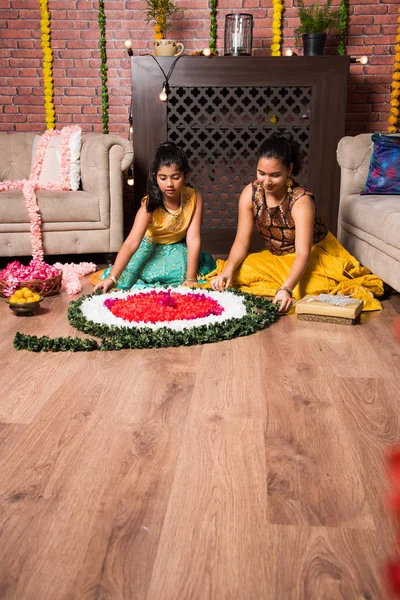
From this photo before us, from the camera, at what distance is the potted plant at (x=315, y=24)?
3945 millimetres

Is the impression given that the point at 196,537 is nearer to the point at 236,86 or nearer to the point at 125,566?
the point at 125,566

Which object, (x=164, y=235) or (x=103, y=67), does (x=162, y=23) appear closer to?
(x=103, y=67)

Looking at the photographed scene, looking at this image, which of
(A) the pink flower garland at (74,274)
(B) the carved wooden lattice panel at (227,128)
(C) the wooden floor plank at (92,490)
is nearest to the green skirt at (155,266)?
(A) the pink flower garland at (74,274)

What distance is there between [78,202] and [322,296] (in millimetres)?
1754

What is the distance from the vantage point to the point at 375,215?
2.87 metres

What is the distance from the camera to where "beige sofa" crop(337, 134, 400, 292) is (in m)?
A: 2.64

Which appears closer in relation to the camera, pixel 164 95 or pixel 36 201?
pixel 36 201

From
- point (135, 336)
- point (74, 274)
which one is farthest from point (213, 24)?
point (135, 336)

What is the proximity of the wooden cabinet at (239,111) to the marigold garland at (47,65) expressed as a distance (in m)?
0.96

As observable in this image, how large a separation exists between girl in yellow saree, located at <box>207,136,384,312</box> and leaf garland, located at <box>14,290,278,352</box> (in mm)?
359

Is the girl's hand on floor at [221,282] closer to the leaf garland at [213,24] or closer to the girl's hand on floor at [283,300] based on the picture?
the girl's hand on floor at [283,300]

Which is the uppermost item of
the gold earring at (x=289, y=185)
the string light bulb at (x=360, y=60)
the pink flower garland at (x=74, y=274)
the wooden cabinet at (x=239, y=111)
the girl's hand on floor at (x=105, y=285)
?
the string light bulb at (x=360, y=60)

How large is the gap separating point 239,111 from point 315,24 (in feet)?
2.63

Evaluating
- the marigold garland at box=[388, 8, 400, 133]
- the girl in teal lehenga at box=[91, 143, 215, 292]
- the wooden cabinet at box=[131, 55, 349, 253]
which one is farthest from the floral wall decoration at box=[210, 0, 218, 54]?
the girl in teal lehenga at box=[91, 143, 215, 292]
